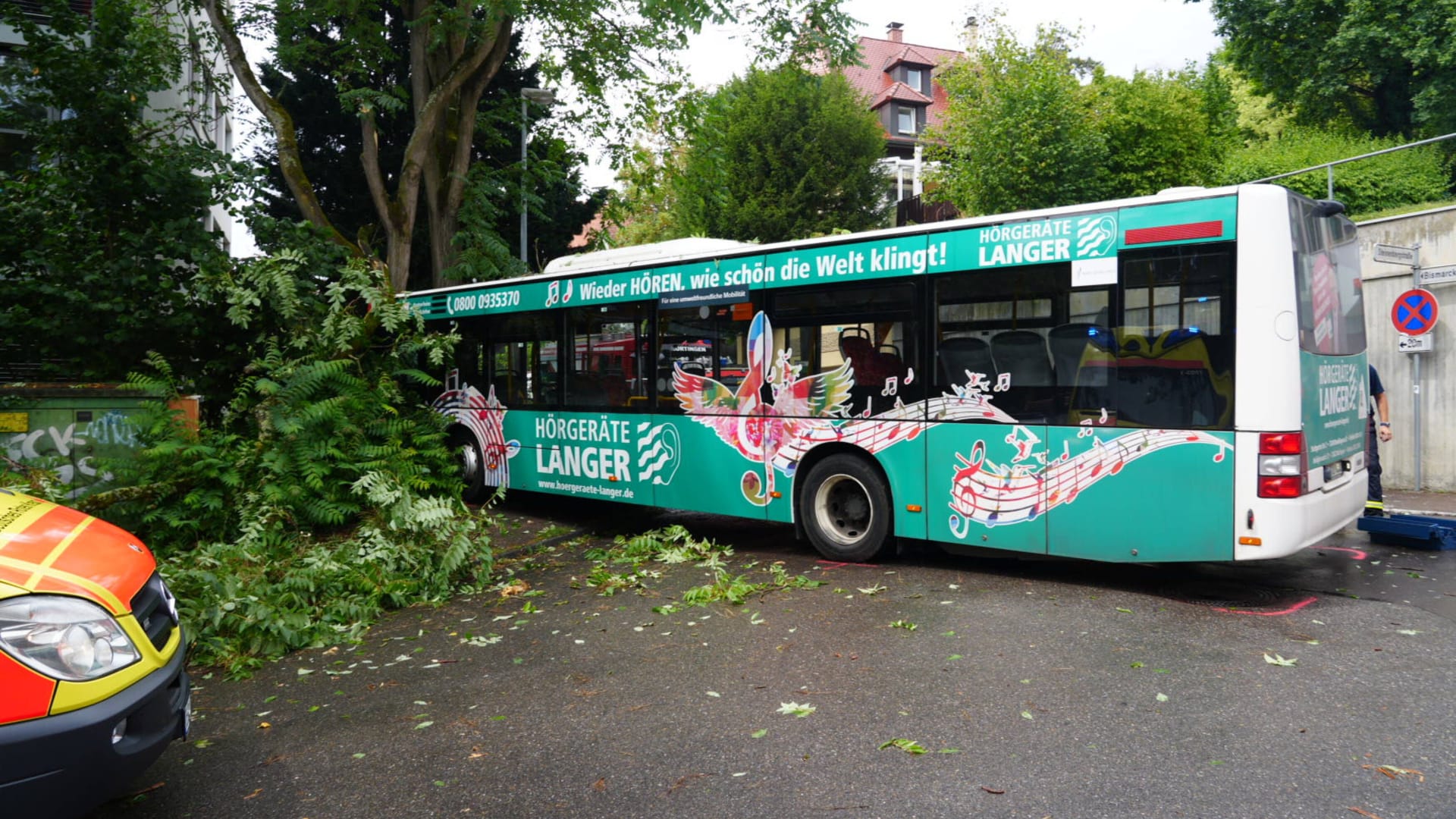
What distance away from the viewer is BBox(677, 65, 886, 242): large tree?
34.8 m

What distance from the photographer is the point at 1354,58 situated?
28.6m

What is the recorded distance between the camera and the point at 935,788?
379cm

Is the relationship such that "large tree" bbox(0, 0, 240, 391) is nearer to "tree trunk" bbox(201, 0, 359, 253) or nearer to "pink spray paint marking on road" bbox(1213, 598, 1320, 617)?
"tree trunk" bbox(201, 0, 359, 253)

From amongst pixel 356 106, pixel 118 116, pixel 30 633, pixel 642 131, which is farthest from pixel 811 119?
pixel 30 633

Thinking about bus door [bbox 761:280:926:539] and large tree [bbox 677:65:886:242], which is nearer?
bus door [bbox 761:280:926:539]

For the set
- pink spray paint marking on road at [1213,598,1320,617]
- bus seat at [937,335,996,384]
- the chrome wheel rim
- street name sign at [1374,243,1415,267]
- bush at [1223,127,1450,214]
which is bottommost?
pink spray paint marking on road at [1213,598,1320,617]

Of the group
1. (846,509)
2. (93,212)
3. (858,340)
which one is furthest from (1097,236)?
(93,212)

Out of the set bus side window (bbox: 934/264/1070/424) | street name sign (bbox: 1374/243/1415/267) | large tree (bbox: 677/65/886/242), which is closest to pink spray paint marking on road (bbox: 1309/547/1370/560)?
bus side window (bbox: 934/264/1070/424)

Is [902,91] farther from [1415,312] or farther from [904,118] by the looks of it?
[1415,312]

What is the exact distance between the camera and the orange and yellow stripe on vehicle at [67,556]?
3.24 metres

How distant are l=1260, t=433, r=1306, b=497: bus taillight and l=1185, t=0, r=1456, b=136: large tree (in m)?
25.6

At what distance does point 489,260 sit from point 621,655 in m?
10.1

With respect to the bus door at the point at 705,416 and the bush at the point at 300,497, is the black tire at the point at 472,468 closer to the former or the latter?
the bush at the point at 300,497

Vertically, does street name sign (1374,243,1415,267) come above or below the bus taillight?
above
